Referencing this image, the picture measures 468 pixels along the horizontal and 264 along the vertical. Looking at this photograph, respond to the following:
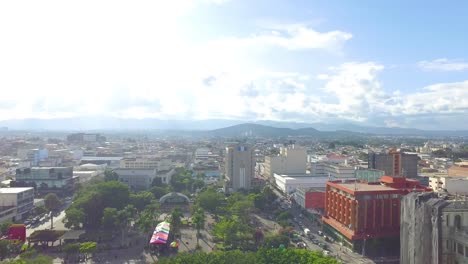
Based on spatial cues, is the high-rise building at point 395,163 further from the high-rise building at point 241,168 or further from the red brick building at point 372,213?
the red brick building at point 372,213

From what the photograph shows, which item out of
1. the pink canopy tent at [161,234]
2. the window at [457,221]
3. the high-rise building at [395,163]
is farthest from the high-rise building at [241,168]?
the window at [457,221]

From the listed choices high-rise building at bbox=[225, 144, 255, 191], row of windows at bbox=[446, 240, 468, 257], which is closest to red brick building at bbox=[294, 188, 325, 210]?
high-rise building at bbox=[225, 144, 255, 191]

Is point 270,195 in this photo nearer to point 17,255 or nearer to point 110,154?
point 17,255

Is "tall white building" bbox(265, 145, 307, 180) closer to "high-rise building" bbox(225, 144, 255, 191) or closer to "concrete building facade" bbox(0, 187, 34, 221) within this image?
"high-rise building" bbox(225, 144, 255, 191)

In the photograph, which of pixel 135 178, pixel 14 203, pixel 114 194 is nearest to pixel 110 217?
pixel 114 194

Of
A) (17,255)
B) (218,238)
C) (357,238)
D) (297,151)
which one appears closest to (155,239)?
(218,238)

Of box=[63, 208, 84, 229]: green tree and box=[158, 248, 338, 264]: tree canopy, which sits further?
box=[63, 208, 84, 229]: green tree
